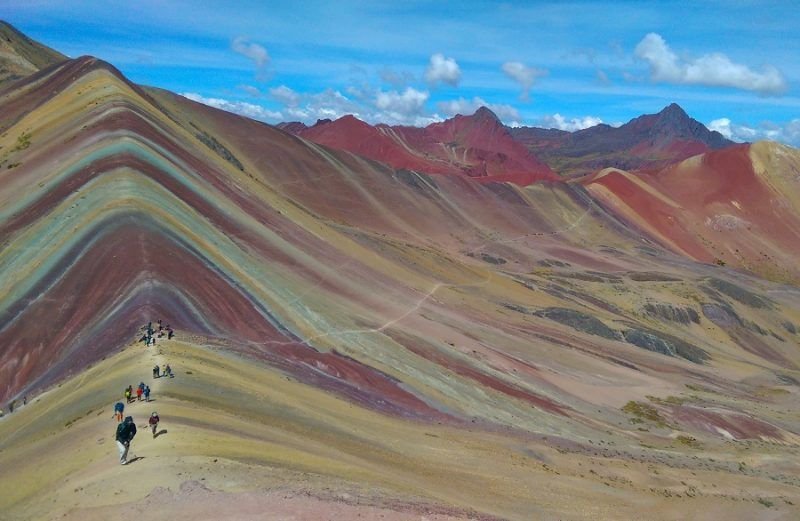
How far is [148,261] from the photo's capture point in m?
38.4

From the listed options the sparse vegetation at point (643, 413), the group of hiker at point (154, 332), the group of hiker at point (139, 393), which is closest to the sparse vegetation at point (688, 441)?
the sparse vegetation at point (643, 413)

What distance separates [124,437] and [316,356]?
2122cm

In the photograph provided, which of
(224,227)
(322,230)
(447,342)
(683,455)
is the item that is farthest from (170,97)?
(683,455)

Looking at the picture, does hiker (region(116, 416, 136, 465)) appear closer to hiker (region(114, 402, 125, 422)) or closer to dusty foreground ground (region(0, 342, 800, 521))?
dusty foreground ground (region(0, 342, 800, 521))

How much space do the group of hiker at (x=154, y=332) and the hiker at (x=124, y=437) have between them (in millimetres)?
11804

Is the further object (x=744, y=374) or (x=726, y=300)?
(x=726, y=300)

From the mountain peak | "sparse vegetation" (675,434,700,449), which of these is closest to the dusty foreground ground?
"sparse vegetation" (675,434,700,449)

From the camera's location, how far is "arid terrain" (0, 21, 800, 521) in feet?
66.9

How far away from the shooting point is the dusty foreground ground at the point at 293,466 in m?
16.8

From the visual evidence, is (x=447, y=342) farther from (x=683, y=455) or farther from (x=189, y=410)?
(x=189, y=410)

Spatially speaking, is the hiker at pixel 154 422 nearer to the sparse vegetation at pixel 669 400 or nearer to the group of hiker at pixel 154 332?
the group of hiker at pixel 154 332

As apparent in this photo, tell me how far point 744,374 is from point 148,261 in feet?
198

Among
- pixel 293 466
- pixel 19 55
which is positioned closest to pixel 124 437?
pixel 293 466

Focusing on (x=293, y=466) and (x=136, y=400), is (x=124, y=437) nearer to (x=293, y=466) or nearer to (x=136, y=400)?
(x=293, y=466)
